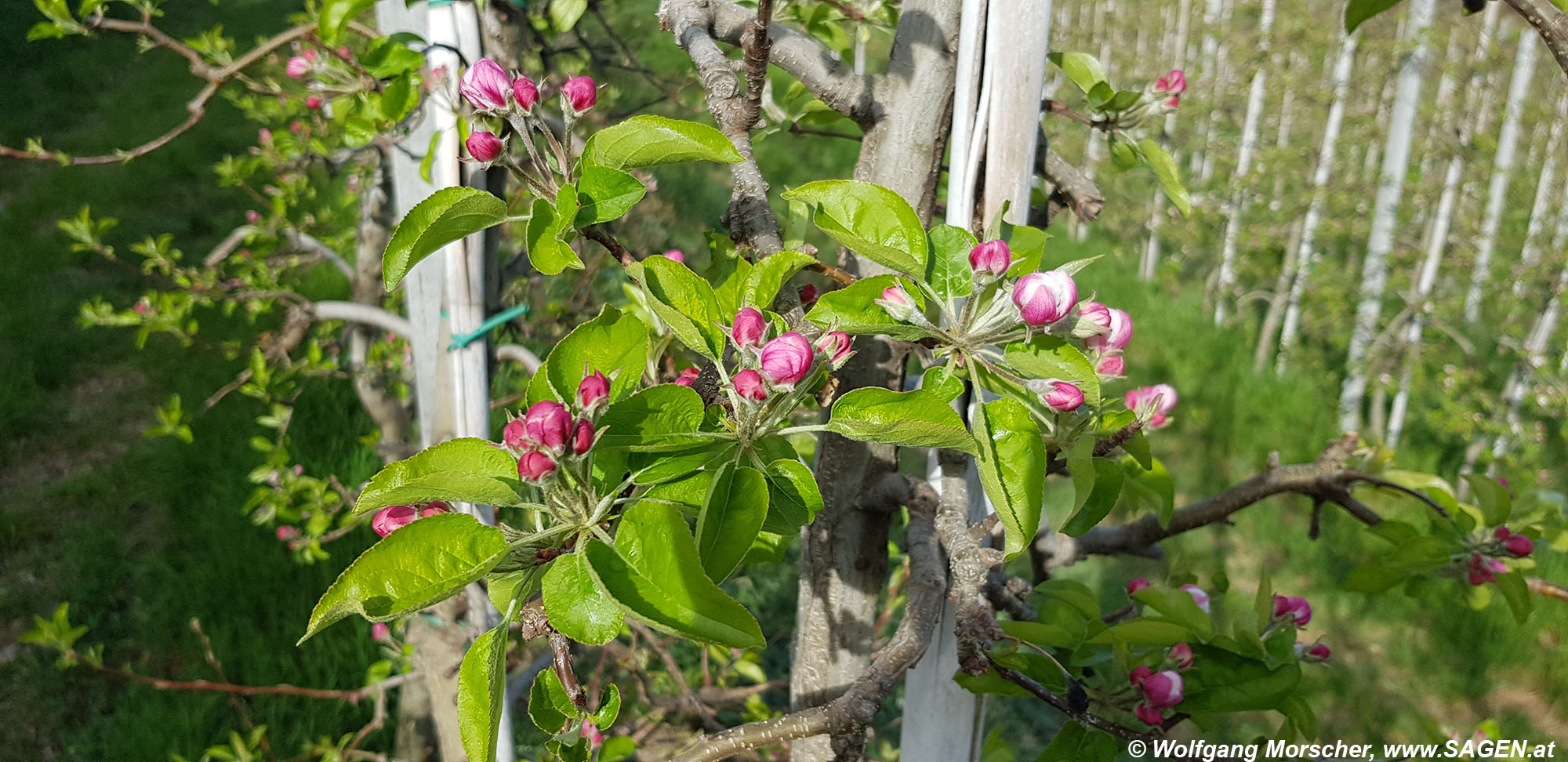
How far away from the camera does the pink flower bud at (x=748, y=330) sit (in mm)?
544

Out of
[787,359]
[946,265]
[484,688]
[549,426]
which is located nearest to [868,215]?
[946,265]

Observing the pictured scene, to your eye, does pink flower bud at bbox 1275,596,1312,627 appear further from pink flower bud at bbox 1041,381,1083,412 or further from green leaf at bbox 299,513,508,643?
green leaf at bbox 299,513,508,643

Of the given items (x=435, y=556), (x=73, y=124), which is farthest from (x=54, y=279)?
(x=435, y=556)

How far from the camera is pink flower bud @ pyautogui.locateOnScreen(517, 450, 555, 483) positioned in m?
0.47

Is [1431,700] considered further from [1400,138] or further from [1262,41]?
[1262,41]

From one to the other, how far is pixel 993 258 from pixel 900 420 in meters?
0.15

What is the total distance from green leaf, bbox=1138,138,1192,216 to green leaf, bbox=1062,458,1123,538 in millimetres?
337

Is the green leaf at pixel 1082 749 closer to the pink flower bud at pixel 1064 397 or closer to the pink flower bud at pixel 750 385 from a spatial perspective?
the pink flower bud at pixel 1064 397

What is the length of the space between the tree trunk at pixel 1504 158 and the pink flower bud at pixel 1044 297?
457 centimetres

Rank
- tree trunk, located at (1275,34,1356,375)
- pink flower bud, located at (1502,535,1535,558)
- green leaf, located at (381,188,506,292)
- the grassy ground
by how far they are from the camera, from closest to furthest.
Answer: green leaf, located at (381,188,506,292), pink flower bud, located at (1502,535,1535,558), the grassy ground, tree trunk, located at (1275,34,1356,375)

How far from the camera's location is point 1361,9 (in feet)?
2.59

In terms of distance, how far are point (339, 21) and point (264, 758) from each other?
196cm

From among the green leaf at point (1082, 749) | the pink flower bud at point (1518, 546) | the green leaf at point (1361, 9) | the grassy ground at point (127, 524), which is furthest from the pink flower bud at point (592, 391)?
the grassy ground at point (127, 524)

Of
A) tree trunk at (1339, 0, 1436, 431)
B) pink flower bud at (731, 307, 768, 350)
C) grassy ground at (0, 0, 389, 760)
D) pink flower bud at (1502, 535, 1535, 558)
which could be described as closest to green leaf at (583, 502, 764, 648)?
pink flower bud at (731, 307, 768, 350)
